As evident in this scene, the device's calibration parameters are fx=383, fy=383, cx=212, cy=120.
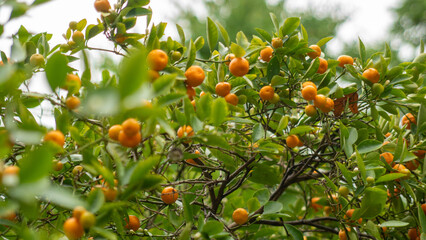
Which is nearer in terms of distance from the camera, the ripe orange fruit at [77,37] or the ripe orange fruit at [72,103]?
the ripe orange fruit at [72,103]

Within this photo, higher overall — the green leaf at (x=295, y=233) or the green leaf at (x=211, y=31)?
the green leaf at (x=211, y=31)

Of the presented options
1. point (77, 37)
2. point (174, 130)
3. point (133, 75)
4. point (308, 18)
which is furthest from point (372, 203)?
point (308, 18)

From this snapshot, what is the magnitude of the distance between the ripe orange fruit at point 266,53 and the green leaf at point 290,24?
0.06 m

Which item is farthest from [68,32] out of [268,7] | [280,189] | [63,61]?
[268,7]

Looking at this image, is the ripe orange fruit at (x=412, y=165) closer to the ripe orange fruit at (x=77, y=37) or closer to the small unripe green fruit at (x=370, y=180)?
the small unripe green fruit at (x=370, y=180)

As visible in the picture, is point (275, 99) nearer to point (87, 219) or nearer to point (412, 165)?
point (412, 165)

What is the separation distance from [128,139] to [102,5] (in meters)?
0.42

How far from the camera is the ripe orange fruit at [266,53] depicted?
1.00 meters

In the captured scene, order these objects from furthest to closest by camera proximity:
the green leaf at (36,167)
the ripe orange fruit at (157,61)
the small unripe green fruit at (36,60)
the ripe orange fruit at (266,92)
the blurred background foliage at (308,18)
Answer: the blurred background foliage at (308,18) → the ripe orange fruit at (266,92) → the small unripe green fruit at (36,60) → the ripe orange fruit at (157,61) → the green leaf at (36,167)

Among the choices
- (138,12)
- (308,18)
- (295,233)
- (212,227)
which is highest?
(138,12)

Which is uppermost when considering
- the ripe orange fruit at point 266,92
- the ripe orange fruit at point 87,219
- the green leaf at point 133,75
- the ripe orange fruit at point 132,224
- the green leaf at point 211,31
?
the green leaf at point 133,75

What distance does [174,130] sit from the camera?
753 millimetres

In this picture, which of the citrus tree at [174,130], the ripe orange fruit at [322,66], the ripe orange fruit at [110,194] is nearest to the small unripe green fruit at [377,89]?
the citrus tree at [174,130]

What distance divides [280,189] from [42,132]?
864 millimetres
